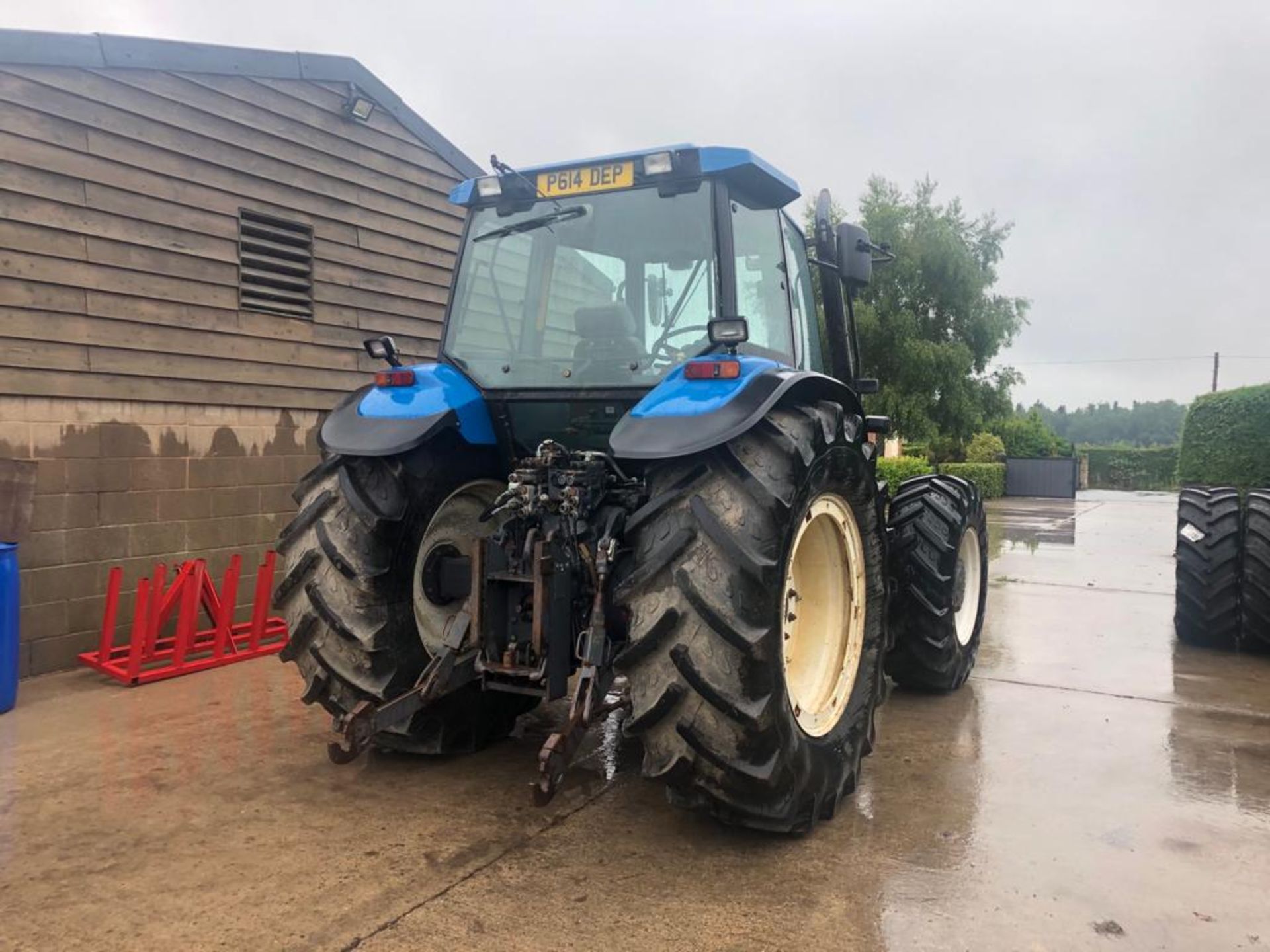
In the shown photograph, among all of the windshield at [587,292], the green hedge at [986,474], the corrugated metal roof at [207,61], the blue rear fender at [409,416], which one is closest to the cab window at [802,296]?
the windshield at [587,292]

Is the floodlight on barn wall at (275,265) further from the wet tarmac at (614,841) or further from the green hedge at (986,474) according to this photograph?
the green hedge at (986,474)

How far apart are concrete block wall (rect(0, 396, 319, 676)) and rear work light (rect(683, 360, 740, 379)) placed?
428cm

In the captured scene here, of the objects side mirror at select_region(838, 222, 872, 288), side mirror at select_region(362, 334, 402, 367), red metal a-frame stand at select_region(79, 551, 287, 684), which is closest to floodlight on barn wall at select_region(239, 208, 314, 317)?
red metal a-frame stand at select_region(79, 551, 287, 684)

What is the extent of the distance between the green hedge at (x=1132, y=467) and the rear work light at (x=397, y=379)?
122 feet

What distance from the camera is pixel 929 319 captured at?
16.5m

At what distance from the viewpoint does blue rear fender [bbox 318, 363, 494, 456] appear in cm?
345

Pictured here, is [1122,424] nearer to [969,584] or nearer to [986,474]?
[986,474]

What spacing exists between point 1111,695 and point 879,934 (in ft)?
10.1

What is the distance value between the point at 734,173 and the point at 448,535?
72.1 inches

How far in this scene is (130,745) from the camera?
4129 mm

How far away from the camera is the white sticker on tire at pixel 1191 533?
5992 mm

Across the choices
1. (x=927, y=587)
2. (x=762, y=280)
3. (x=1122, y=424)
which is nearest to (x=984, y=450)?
(x=927, y=587)

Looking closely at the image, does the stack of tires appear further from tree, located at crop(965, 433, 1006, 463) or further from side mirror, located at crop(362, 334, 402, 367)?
tree, located at crop(965, 433, 1006, 463)

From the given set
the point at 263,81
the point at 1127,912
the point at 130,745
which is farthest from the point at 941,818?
the point at 263,81
